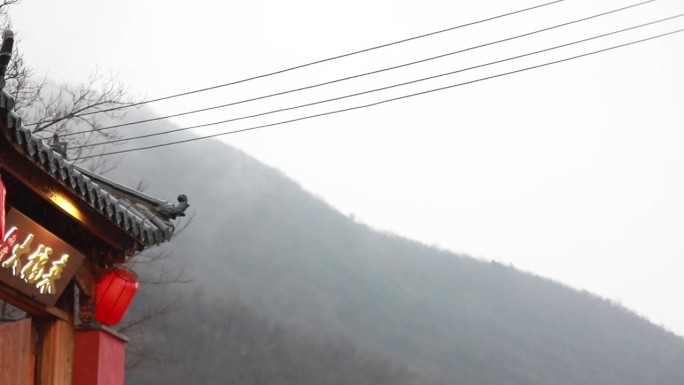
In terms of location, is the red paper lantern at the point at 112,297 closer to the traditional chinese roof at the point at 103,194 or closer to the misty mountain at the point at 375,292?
the traditional chinese roof at the point at 103,194

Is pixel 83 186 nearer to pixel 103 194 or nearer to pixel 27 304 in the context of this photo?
pixel 103 194

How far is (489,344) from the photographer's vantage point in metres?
49.1

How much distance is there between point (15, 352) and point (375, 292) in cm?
4790

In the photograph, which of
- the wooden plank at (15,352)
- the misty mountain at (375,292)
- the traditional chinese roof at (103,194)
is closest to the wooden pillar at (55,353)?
the wooden plank at (15,352)

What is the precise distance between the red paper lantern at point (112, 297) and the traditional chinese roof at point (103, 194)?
1.17ft

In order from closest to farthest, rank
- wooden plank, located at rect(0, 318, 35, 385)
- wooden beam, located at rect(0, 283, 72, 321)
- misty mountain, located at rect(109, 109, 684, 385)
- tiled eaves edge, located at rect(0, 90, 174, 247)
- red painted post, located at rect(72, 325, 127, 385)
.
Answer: tiled eaves edge, located at rect(0, 90, 174, 247) < wooden plank, located at rect(0, 318, 35, 385) < wooden beam, located at rect(0, 283, 72, 321) < red painted post, located at rect(72, 325, 127, 385) < misty mountain, located at rect(109, 109, 684, 385)

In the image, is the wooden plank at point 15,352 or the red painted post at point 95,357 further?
the red painted post at point 95,357

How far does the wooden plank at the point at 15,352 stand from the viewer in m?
5.27

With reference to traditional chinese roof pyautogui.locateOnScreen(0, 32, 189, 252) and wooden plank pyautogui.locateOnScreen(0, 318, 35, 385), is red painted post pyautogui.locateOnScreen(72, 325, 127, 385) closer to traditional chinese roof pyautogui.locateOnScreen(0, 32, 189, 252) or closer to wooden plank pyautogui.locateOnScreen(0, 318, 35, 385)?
wooden plank pyautogui.locateOnScreen(0, 318, 35, 385)

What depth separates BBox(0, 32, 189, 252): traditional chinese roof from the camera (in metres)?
4.90

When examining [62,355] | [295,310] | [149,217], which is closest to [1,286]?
[62,355]

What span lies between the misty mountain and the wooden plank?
2794cm

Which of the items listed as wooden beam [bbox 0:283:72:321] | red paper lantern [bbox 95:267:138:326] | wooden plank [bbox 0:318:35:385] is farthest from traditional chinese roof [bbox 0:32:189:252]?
wooden plank [bbox 0:318:35:385]

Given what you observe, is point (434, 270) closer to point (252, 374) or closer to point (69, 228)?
point (252, 374)
